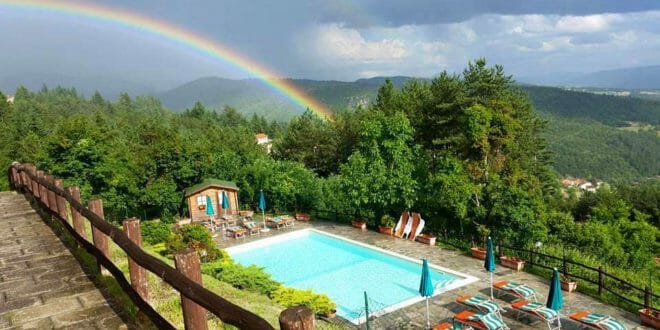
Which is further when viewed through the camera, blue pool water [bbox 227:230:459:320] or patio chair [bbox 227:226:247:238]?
patio chair [bbox 227:226:247:238]

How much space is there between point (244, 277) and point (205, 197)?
1134cm

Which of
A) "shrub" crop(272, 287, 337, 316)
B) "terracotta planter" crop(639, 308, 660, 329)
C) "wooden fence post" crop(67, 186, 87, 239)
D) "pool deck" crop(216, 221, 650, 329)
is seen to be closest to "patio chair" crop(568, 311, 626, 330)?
"pool deck" crop(216, 221, 650, 329)

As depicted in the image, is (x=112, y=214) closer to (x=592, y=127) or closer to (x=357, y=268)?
(x=357, y=268)

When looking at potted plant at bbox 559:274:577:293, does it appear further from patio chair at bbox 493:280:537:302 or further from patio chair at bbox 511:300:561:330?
patio chair at bbox 511:300:561:330

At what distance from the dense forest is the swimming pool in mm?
2232

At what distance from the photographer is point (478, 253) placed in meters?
14.1

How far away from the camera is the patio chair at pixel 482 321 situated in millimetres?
8906

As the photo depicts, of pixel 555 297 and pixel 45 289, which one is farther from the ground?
pixel 45 289

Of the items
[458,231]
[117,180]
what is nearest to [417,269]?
[458,231]

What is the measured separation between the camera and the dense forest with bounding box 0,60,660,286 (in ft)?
53.1

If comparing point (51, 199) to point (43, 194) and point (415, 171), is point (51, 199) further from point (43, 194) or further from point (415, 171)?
point (415, 171)

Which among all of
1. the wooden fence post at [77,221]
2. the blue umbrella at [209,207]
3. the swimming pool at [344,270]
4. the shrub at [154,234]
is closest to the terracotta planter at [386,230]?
the swimming pool at [344,270]

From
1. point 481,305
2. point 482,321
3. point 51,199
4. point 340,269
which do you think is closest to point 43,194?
point 51,199

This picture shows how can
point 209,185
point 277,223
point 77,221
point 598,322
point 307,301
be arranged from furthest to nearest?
point 209,185
point 277,223
point 307,301
point 598,322
point 77,221
